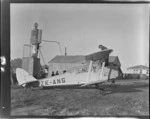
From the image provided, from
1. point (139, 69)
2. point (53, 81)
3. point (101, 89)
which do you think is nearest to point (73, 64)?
point (53, 81)

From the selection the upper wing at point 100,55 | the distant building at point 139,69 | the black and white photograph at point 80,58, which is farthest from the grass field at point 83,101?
the upper wing at point 100,55

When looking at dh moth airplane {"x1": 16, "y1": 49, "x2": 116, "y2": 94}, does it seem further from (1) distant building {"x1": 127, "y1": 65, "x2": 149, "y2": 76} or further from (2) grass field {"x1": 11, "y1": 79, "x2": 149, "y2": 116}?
A: (1) distant building {"x1": 127, "y1": 65, "x2": 149, "y2": 76}

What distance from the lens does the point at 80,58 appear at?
2332 millimetres

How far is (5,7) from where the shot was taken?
86.9 inches

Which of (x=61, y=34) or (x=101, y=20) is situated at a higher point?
(x=101, y=20)

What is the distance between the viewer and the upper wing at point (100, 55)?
230 cm

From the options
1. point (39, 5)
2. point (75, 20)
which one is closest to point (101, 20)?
point (75, 20)

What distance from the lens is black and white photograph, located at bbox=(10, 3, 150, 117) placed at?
226 cm

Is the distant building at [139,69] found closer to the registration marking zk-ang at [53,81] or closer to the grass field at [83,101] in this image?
the grass field at [83,101]

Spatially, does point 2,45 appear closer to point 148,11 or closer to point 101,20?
point 101,20

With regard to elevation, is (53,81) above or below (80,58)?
below

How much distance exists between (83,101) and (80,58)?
0.46m

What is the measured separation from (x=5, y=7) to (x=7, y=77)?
712mm

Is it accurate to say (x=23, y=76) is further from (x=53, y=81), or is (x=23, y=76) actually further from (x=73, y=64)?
(x=73, y=64)
